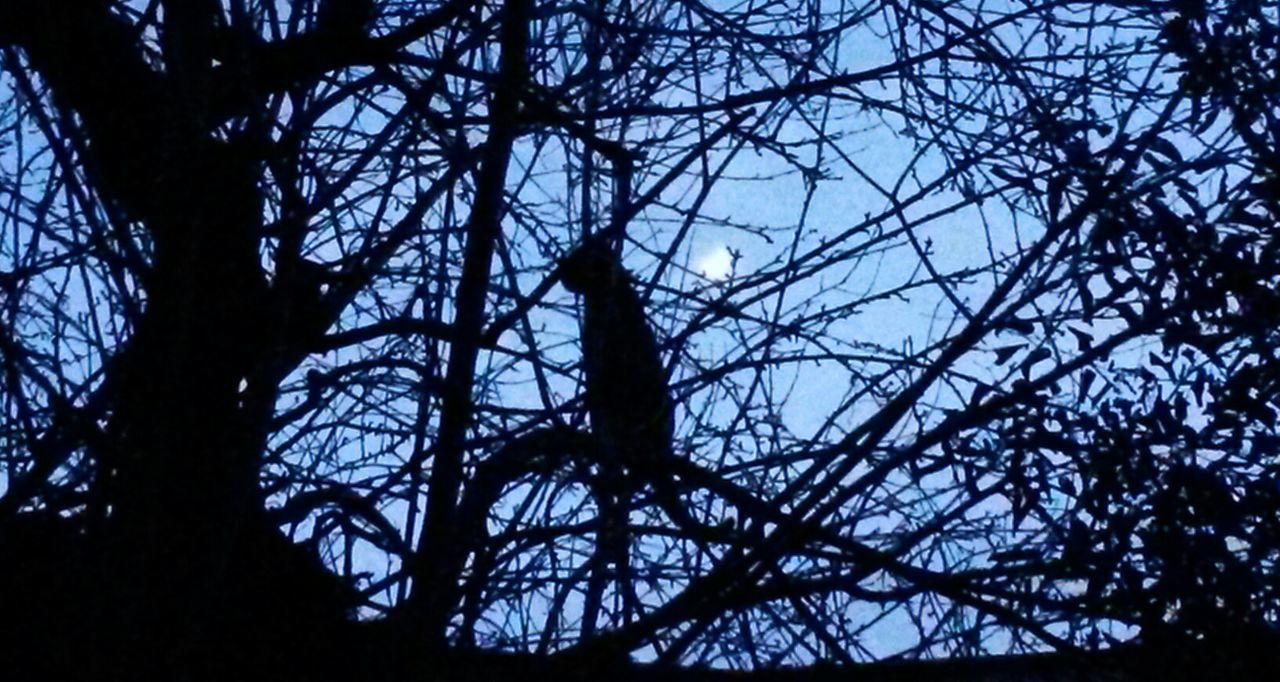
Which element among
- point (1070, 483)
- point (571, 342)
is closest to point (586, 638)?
point (571, 342)

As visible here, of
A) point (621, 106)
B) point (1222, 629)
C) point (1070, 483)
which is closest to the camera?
point (1222, 629)

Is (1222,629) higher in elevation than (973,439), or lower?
lower

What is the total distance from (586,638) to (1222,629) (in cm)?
156

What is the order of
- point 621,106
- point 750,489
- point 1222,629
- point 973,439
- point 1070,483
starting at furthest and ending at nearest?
point 621,106, point 750,489, point 973,439, point 1070,483, point 1222,629

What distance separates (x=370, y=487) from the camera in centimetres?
524

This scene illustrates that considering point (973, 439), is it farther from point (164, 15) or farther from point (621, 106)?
point (164, 15)

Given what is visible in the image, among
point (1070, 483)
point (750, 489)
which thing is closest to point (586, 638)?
point (750, 489)

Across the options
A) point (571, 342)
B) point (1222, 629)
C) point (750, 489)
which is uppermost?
point (571, 342)

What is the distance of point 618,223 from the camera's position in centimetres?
534

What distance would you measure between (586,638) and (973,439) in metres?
1.06

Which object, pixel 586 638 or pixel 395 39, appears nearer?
pixel 586 638

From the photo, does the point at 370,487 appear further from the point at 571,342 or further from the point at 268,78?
the point at 268,78

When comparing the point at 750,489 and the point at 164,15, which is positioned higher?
the point at 164,15

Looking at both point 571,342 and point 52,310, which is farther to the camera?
point 571,342
